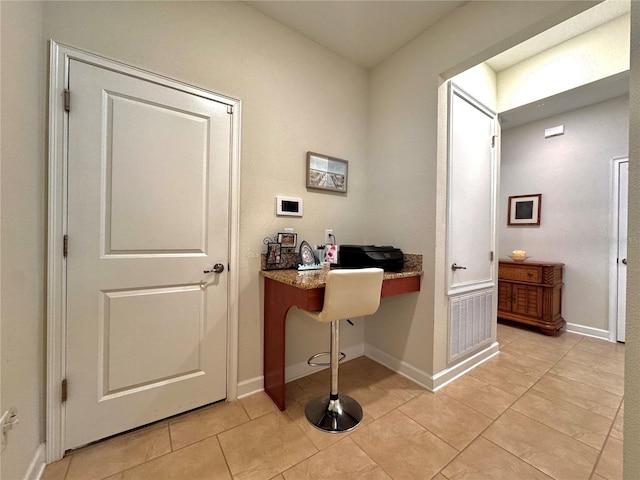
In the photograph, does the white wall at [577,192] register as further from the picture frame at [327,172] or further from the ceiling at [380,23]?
the picture frame at [327,172]

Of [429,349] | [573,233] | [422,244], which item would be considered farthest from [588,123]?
[429,349]

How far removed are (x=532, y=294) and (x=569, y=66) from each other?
97.6 inches

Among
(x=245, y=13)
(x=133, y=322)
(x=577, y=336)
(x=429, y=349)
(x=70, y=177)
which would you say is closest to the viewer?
(x=70, y=177)

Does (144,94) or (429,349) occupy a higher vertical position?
(144,94)

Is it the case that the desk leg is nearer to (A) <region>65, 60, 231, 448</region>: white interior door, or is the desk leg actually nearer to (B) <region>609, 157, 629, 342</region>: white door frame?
(A) <region>65, 60, 231, 448</region>: white interior door

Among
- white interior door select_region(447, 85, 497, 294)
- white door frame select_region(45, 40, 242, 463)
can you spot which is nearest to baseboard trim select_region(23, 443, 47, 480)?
white door frame select_region(45, 40, 242, 463)

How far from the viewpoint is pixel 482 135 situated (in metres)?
2.36

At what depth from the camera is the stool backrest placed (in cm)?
141

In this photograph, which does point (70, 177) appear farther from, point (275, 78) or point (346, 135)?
point (346, 135)

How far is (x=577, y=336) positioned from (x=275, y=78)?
448cm

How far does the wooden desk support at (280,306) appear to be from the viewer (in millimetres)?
1515

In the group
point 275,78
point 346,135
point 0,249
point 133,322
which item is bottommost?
point 133,322

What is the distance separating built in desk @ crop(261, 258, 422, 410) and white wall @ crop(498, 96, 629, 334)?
206 cm

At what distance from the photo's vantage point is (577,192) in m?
3.18
